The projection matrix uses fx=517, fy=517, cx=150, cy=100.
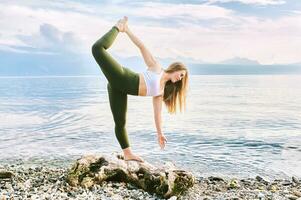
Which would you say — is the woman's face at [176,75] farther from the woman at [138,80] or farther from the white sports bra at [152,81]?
the white sports bra at [152,81]

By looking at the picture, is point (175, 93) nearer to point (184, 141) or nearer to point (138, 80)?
point (138, 80)

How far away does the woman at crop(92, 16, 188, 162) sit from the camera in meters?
7.73

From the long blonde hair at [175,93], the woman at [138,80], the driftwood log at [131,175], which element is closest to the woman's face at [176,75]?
the woman at [138,80]

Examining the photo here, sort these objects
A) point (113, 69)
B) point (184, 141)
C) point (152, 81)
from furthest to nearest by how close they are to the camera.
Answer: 1. point (184, 141)
2. point (152, 81)
3. point (113, 69)

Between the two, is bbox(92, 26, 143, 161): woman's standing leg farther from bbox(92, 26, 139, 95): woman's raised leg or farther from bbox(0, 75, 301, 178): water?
bbox(0, 75, 301, 178): water

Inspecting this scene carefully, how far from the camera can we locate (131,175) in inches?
366

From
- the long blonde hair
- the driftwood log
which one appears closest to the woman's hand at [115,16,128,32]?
the long blonde hair

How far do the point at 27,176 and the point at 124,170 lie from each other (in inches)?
80.1

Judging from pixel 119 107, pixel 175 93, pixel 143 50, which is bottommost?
pixel 119 107

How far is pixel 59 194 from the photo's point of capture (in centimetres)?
851

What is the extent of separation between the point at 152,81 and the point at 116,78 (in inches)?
21.9

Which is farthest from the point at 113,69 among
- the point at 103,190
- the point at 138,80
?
the point at 103,190

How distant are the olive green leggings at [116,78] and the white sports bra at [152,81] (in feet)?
0.51

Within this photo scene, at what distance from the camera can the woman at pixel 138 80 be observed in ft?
25.4
